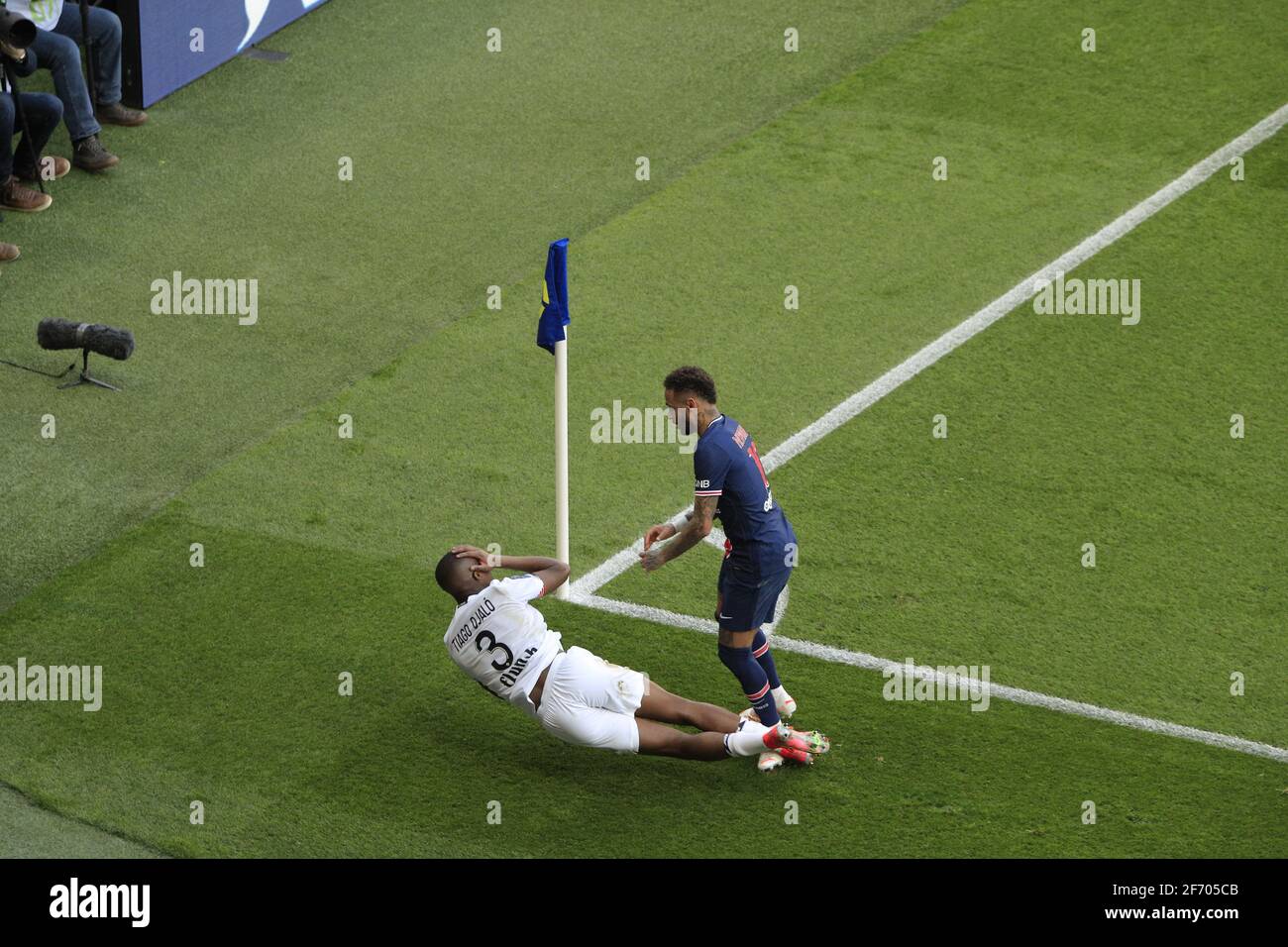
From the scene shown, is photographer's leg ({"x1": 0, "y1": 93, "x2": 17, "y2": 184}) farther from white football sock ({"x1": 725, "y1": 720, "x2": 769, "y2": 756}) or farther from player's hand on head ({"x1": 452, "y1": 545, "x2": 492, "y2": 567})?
white football sock ({"x1": 725, "y1": 720, "x2": 769, "y2": 756})

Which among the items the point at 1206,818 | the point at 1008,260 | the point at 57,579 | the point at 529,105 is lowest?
the point at 1206,818

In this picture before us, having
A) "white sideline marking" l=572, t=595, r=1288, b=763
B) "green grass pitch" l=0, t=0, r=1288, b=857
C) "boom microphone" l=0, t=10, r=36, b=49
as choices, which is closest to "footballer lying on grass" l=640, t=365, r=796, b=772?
"green grass pitch" l=0, t=0, r=1288, b=857

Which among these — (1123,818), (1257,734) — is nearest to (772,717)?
(1123,818)

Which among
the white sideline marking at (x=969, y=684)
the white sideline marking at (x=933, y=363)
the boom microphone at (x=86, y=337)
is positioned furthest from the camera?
the boom microphone at (x=86, y=337)

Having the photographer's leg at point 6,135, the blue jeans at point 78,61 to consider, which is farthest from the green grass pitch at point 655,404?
the blue jeans at point 78,61

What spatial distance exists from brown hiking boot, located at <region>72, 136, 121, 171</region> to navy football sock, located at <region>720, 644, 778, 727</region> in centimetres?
804

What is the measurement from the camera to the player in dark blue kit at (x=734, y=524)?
28.0 ft

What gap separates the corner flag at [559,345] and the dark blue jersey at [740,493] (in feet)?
4.81

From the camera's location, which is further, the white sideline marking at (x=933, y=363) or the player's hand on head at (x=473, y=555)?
the white sideline marking at (x=933, y=363)

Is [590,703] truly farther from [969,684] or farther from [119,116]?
[119,116]

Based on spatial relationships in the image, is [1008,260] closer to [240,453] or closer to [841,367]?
[841,367]

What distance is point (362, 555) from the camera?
10.4m

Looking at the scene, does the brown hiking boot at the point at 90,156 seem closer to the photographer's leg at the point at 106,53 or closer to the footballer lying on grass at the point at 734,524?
the photographer's leg at the point at 106,53

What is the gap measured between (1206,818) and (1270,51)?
36.0ft
